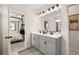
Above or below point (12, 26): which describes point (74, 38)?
below

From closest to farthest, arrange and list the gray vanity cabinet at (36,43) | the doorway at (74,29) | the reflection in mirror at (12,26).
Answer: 1. the doorway at (74,29)
2. the reflection in mirror at (12,26)
3. the gray vanity cabinet at (36,43)

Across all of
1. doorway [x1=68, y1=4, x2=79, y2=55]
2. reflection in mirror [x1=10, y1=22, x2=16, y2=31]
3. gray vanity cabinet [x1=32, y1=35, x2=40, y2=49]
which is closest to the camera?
doorway [x1=68, y1=4, x2=79, y2=55]

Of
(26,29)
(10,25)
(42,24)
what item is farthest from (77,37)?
(26,29)

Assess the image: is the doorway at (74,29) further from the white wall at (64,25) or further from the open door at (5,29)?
the open door at (5,29)

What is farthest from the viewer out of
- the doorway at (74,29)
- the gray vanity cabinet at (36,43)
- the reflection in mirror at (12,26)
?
the gray vanity cabinet at (36,43)

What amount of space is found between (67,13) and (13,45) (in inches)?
40.6

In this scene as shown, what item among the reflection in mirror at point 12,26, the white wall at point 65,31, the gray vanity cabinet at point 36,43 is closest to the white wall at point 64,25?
the white wall at point 65,31

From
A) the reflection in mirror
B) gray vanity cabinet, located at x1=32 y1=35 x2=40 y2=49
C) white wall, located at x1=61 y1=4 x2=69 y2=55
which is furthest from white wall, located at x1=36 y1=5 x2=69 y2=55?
the reflection in mirror

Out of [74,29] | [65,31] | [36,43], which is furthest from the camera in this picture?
[36,43]

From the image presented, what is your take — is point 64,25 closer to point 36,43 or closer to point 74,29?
point 74,29

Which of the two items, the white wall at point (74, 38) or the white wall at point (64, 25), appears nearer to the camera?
the white wall at point (74, 38)

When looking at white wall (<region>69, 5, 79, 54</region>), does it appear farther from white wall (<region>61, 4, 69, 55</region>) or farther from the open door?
the open door

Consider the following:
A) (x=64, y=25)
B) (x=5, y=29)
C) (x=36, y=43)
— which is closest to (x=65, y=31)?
(x=64, y=25)

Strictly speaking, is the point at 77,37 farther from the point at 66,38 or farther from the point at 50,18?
the point at 50,18
